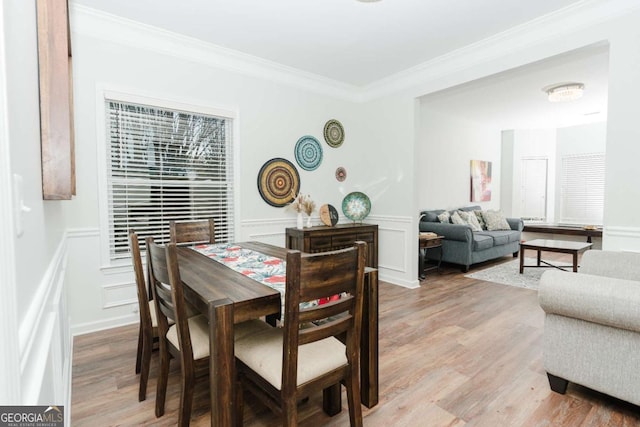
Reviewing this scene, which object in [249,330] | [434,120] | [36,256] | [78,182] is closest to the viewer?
[36,256]

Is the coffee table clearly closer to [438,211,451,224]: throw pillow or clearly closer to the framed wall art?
[438,211,451,224]: throw pillow

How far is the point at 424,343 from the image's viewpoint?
106 inches

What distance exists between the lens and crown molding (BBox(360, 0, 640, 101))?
2641 mm

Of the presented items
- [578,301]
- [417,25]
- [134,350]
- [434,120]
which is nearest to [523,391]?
[578,301]

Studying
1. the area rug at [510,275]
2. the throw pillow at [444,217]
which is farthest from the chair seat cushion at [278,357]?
the throw pillow at [444,217]

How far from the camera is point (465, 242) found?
4.94 m

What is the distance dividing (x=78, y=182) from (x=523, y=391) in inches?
144

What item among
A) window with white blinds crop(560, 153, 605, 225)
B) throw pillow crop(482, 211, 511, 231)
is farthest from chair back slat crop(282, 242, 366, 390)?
window with white blinds crop(560, 153, 605, 225)

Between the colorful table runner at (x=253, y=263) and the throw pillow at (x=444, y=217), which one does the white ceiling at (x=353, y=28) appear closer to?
the colorful table runner at (x=253, y=263)

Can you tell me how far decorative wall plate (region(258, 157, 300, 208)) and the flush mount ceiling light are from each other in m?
3.72

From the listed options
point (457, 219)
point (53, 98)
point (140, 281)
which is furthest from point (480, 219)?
point (53, 98)

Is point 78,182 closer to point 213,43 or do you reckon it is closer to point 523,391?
point 213,43

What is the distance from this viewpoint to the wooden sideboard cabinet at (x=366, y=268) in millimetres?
1826

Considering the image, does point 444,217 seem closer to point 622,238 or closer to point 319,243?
point 319,243
